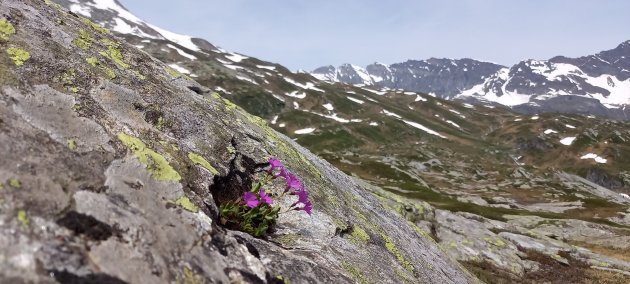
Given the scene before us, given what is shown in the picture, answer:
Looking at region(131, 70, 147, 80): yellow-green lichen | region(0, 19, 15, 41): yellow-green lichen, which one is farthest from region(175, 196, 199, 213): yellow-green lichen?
Result: region(131, 70, 147, 80): yellow-green lichen

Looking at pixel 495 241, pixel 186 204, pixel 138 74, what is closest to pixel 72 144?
pixel 186 204

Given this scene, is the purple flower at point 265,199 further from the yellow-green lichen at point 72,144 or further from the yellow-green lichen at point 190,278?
the yellow-green lichen at point 72,144

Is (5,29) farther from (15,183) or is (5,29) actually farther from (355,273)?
(355,273)

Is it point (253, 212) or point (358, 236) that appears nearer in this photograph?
point (253, 212)

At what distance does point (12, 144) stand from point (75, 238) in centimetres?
135

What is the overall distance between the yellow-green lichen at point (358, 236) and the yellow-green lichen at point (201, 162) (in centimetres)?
339

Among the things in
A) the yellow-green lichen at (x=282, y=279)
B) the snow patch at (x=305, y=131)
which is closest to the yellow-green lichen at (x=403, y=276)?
the yellow-green lichen at (x=282, y=279)

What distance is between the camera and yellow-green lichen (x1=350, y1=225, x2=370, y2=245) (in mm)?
9094

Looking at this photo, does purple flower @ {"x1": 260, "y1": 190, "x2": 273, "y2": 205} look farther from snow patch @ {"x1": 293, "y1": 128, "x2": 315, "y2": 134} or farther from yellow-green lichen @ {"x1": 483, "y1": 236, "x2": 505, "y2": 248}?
snow patch @ {"x1": 293, "y1": 128, "x2": 315, "y2": 134}

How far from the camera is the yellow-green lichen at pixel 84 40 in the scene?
25.6ft

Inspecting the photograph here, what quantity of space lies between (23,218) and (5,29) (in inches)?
155

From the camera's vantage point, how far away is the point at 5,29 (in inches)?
251

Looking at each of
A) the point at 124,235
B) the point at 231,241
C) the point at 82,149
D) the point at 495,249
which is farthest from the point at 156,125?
the point at 495,249

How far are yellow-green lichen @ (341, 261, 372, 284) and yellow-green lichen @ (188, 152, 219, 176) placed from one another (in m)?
2.70
